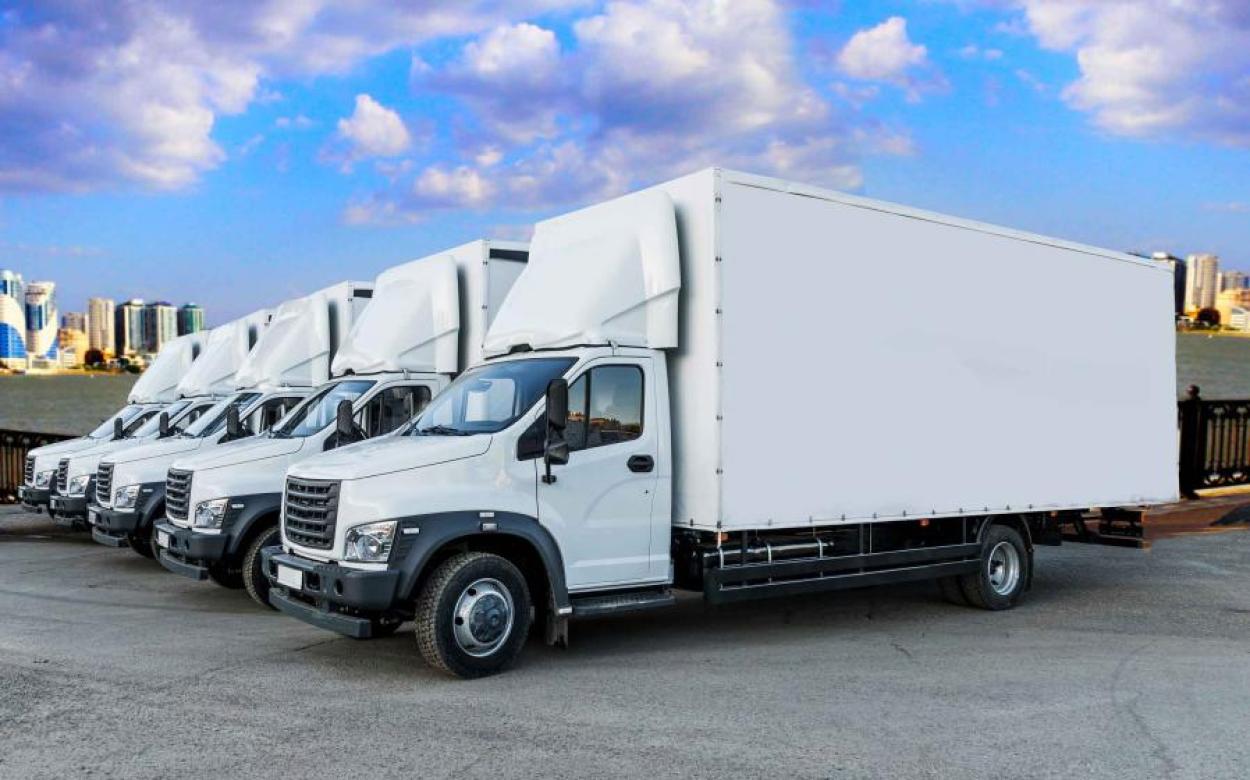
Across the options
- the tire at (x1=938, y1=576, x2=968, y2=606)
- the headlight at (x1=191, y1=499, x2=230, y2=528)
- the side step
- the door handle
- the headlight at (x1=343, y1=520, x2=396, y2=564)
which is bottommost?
the tire at (x1=938, y1=576, x2=968, y2=606)

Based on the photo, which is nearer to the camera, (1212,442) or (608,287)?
(608,287)

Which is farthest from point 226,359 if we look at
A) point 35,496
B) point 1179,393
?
point 1179,393

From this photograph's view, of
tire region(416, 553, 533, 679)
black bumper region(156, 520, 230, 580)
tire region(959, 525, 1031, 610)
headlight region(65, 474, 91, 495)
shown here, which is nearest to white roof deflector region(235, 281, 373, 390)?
headlight region(65, 474, 91, 495)

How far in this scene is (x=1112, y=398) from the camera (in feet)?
38.7

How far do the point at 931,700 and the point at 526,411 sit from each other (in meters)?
3.40

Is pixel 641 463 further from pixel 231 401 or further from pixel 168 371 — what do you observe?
pixel 168 371

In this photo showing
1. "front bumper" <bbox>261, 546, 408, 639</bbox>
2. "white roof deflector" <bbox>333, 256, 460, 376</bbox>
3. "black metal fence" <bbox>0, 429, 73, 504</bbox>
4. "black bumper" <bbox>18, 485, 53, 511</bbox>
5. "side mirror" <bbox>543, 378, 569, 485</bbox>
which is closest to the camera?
"front bumper" <bbox>261, 546, 408, 639</bbox>

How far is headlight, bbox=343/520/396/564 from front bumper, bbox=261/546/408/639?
99 mm

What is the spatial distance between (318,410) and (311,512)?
4179 mm

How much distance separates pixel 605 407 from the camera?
8.40m

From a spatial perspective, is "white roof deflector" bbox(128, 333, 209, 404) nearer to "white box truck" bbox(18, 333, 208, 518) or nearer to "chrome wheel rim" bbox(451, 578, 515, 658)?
"white box truck" bbox(18, 333, 208, 518)

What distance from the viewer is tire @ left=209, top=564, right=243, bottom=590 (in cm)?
1072

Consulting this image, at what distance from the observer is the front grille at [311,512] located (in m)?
7.86

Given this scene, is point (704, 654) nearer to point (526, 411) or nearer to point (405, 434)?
point (526, 411)
